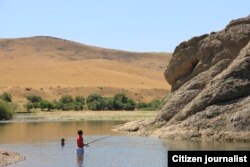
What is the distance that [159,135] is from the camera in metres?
44.2

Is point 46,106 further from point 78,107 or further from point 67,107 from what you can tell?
point 78,107

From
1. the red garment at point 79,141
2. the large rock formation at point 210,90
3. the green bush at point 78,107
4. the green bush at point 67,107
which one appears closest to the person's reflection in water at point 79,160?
the red garment at point 79,141

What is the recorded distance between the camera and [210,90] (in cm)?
4366

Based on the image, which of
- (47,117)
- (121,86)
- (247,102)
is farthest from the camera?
(121,86)

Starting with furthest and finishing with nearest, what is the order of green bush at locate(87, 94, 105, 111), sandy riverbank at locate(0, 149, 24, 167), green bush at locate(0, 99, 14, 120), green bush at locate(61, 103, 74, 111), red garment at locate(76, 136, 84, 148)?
green bush at locate(61, 103, 74, 111) < green bush at locate(87, 94, 105, 111) < green bush at locate(0, 99, 14, 120) < red garment at locate(76, 136, 84, 148) < sandy riverbank at locate(0, 149, 24, 167)

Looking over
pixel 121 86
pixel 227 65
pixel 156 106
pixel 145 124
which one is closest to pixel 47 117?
pixel 156 106

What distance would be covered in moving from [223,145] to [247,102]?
534cm

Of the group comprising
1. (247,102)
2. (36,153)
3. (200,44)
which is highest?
(200,44)

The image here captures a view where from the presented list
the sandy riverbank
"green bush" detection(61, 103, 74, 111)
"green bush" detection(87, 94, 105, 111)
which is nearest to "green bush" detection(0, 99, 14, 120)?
"green bush" detection(61, 103, 74, 111)

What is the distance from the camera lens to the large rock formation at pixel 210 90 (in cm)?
4078

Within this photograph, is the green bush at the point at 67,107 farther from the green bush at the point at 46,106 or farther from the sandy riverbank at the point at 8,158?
the sandy riverbank at the point at 8,158

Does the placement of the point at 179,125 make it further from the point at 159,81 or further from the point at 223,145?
the point at 159,81

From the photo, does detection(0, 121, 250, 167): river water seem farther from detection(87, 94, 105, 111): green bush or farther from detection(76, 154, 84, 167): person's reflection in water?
detection(87, 94, 105, 111): green bush

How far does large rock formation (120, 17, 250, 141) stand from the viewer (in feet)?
134
